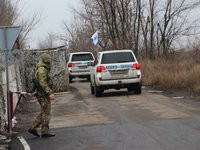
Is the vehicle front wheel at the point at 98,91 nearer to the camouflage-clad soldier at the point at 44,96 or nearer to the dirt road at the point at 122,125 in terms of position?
the dirt road at the point at 122,125

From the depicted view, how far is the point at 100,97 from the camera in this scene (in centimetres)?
1984

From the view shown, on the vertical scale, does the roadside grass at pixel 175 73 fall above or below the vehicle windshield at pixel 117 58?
below

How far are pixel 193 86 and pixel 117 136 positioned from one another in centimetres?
1095

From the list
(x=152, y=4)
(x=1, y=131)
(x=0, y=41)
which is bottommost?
(x=1, y=131)

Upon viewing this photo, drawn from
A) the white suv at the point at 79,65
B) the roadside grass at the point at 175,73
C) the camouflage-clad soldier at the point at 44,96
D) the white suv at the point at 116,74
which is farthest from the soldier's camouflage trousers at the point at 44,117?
the white suv at the point at 79,65

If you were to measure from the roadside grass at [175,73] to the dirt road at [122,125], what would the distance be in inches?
141

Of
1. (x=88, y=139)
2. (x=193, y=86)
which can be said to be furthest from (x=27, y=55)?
(x=88, y=139)

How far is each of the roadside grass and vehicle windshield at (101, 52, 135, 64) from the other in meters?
2.83

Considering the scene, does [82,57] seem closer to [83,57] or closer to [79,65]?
[83,57]

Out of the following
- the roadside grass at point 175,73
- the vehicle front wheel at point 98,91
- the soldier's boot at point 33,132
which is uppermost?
the roadside grass at point 175,73

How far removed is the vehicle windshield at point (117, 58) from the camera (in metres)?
19.9

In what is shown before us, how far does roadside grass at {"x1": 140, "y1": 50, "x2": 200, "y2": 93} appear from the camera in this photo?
21.4 metres

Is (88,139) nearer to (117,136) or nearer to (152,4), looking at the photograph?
(117,136)

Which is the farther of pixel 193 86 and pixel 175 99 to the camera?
pixel 193 86
